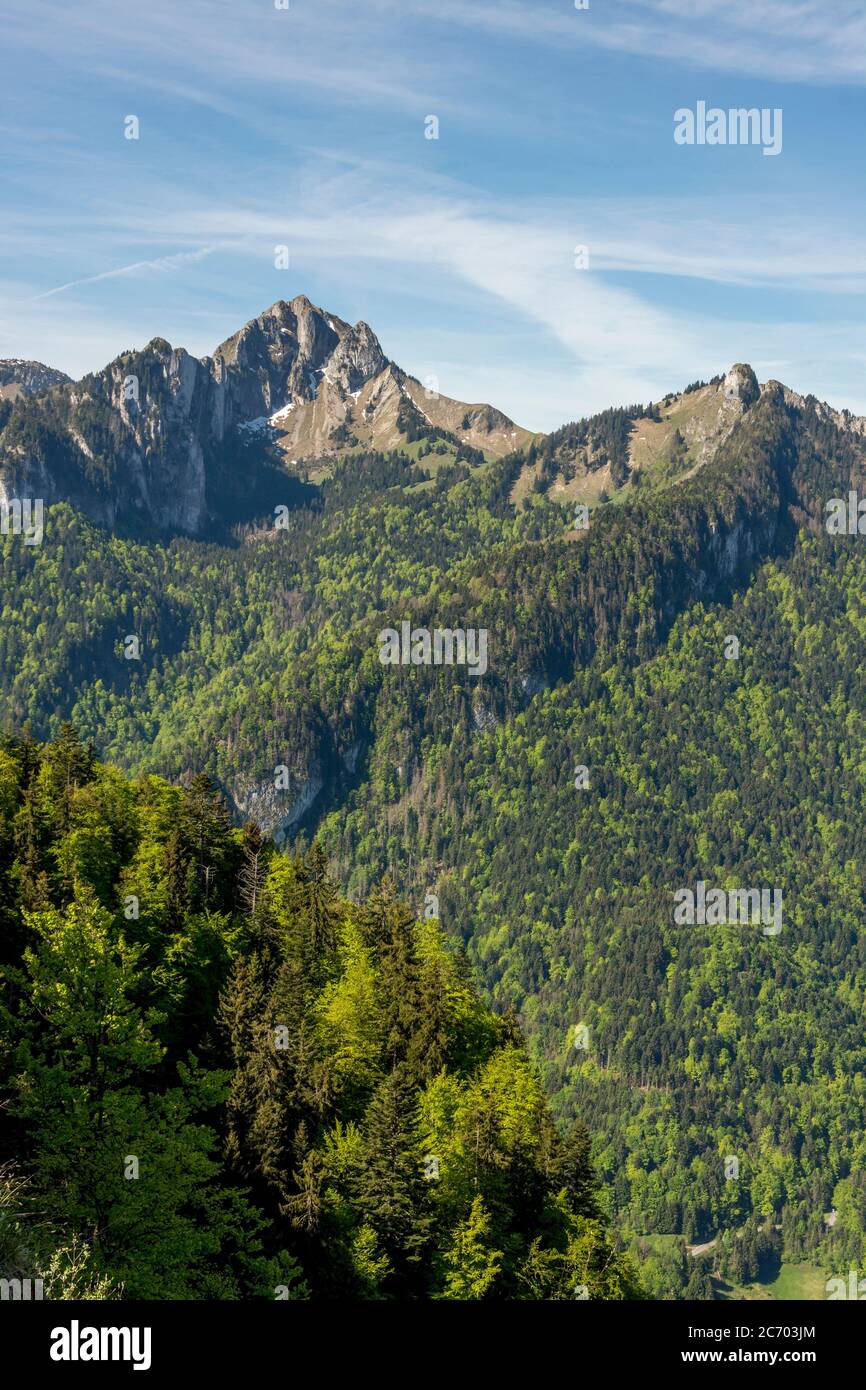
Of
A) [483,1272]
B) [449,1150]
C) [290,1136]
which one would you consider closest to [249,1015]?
[290,1136]

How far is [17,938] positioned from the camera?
5356 centimetres

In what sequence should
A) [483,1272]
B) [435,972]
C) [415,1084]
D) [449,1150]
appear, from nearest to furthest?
[483,1272] → [449,1150] → [415,1084] → [435,972]

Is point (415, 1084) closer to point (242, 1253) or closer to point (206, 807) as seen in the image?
point (242, 1253)

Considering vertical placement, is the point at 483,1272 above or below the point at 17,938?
below

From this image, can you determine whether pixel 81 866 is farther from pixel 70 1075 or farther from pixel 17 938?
pixel 70 1075

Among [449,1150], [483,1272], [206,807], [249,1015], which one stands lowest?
[483,1272]
